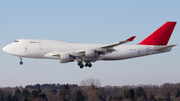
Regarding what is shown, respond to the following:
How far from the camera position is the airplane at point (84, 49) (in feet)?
163

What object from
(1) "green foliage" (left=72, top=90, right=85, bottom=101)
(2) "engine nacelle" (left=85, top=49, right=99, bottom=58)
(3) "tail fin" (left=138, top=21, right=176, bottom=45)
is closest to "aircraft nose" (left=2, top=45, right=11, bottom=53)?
(2) "engine nacelle" (left=85, top=49, right=99, bottom=58)

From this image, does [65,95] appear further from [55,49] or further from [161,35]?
[161,35]

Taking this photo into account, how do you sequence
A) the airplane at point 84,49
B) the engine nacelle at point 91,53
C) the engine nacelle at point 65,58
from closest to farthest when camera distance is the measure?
the engine nacelle at point 91,53 → the engine nacelle at point 65,58 → the airplane at point 84,49

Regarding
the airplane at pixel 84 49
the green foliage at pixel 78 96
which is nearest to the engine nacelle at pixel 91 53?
the airplane at pixel 84 49

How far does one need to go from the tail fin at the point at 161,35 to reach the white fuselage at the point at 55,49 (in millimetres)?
1412

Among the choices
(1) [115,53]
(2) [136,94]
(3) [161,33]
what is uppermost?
(3) [161,33]

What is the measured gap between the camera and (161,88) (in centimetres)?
11350

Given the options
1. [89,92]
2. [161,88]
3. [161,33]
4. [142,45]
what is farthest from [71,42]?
[161,88]

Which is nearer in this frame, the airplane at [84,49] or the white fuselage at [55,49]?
the airplane at [84,49]

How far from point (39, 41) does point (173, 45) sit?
924 inches

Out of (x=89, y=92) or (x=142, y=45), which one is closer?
(x=142, y=45)

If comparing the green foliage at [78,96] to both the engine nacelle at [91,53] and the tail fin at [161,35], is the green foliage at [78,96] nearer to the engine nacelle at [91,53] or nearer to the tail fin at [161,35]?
the tail fin at [161,35]

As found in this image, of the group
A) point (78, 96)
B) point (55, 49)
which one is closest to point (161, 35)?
point (55, 49)

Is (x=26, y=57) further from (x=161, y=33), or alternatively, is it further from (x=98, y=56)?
(x=161, y=33)
